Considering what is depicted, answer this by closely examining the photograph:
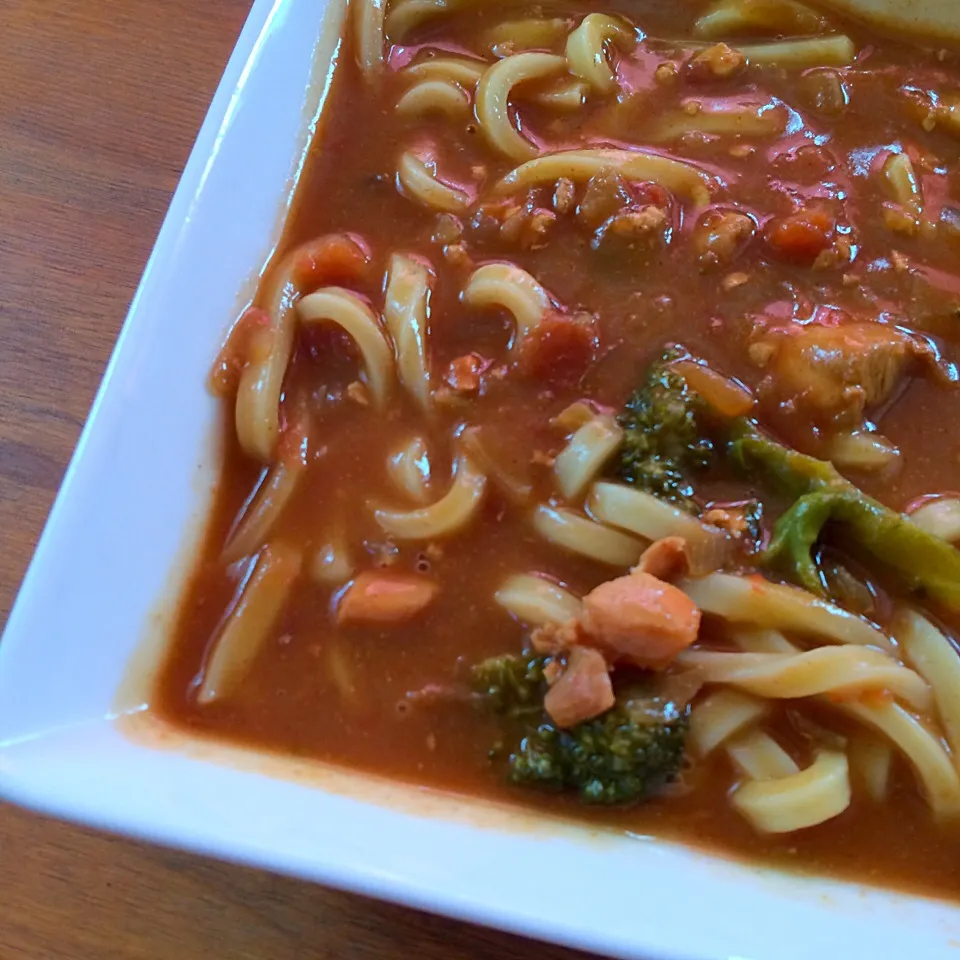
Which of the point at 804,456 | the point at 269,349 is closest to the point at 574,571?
the point at 804,456

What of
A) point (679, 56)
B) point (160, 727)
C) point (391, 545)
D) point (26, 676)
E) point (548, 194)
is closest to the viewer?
point (26, 676)

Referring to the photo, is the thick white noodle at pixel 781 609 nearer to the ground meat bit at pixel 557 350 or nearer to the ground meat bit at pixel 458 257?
the ground meat bit at pixel 557 350

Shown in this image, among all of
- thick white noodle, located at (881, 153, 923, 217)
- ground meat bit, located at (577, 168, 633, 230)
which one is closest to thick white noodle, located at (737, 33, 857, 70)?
thick white noodle, located at (881, 153, 923, 217)

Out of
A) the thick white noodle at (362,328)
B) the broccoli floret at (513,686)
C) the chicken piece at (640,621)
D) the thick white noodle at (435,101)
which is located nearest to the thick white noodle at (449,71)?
the thick white noodle at (435,101)

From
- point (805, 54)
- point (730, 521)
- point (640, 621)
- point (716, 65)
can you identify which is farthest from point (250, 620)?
point (805, 54)

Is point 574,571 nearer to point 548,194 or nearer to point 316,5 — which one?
point 548,194

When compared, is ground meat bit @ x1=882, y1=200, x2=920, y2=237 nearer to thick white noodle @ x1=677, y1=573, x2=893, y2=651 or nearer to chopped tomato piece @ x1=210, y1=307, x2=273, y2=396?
thick white noodle @ x1=677, y1=573, x2=893, y2=651
